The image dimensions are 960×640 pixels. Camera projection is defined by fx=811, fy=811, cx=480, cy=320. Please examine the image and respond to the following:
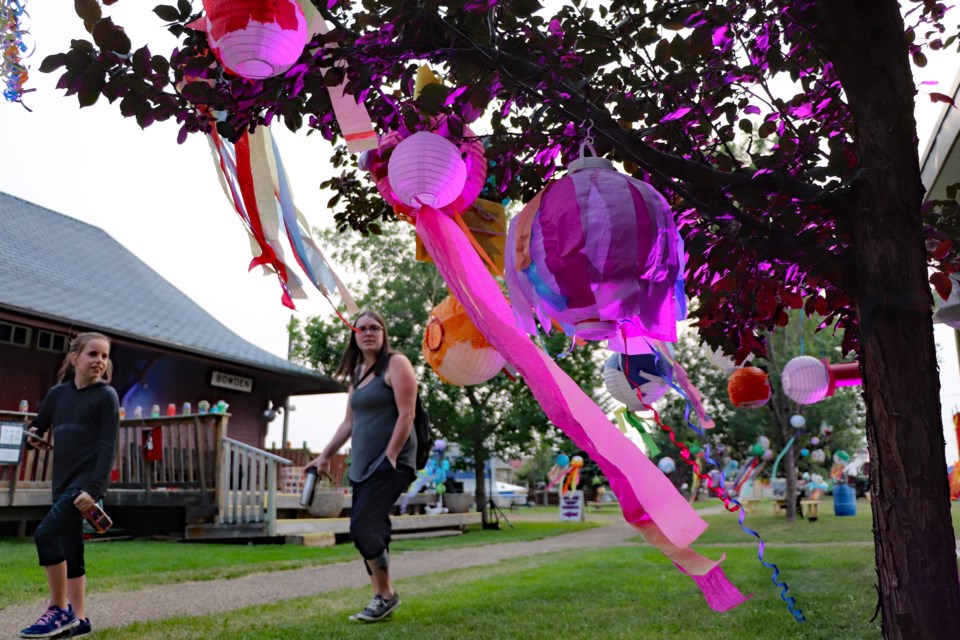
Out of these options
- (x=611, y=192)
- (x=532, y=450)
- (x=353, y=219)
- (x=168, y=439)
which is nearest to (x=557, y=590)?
(x=353, y=219)

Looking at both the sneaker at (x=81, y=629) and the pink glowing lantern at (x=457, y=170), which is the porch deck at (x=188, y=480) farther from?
the pink glowing lantern at (x=457, y=170)

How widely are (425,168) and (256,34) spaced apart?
31.0 inches

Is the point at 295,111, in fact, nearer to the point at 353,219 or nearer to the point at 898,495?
the point at 353,219

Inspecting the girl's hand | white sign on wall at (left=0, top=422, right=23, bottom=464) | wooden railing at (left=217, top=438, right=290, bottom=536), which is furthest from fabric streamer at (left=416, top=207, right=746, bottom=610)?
white sign on wall at (left=0, top=422, right=23, bottom=464)

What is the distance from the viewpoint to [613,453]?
2154mm

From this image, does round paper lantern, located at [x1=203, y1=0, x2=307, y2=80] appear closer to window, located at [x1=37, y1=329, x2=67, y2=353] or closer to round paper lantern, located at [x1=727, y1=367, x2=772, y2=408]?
round paper lantern, located at [x1=727, y1=367, x2=772, y2=408]

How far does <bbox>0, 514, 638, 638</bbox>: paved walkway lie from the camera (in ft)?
14.9

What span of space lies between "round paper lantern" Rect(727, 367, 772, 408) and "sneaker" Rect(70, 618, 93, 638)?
4162 millimetres

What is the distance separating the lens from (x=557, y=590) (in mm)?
5691

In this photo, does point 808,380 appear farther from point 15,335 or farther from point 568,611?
point 15,335

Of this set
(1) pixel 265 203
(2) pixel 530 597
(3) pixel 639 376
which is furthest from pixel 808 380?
(1) pixel 265 203

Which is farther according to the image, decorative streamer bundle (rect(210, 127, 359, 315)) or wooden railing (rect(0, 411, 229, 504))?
wooden railing (rect(0, 411, 229, 504))

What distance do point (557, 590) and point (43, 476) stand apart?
8343mm

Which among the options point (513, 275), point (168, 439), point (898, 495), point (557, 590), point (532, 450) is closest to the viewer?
point (898, 495)
